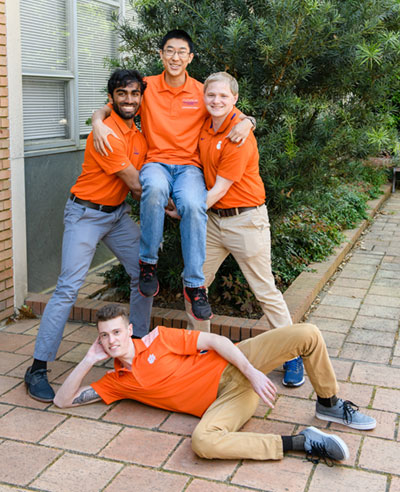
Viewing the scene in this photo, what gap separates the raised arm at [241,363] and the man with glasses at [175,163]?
0.36 metres

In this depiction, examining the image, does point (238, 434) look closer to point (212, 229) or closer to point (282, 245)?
point (212, 229)

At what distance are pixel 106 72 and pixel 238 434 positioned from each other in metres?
4.53

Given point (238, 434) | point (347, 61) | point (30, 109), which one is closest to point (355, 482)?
point (238, 434)

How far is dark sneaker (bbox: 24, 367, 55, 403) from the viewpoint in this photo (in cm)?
370

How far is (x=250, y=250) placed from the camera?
3.88 meters

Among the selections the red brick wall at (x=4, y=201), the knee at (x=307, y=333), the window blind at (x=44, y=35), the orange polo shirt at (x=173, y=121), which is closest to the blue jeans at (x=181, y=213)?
the orange polo shirt at (x=173, y=121)

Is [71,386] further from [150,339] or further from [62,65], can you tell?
[62,65]

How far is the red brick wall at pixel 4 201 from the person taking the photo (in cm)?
477

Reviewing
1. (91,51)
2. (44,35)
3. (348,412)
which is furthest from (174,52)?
(91,51)

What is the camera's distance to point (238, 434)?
311cm

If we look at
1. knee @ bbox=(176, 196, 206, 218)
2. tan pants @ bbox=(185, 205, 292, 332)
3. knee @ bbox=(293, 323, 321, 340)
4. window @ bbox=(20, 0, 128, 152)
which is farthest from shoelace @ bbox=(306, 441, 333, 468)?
window @ bbox=(20, 0, 128, 152)

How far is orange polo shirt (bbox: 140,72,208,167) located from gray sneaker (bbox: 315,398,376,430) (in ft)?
5.44

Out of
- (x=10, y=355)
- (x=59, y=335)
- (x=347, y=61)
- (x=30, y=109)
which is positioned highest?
(x=347, y=61)

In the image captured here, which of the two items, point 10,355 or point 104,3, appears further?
point 104,3
